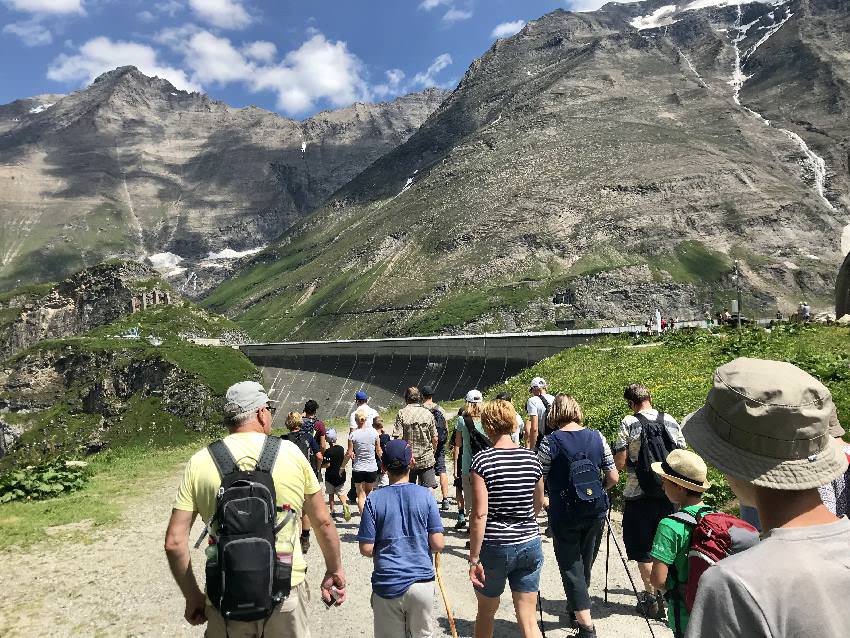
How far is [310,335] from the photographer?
175m

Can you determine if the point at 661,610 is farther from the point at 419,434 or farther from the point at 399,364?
the point at 399,364

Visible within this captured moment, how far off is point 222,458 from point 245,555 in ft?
2.55

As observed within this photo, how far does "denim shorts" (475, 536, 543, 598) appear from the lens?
222 inches

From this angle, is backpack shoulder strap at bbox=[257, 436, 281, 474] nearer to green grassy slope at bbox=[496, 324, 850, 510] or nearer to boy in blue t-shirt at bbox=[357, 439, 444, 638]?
boy in blue t-shirt at bbox=[357, 439, 444, 638]

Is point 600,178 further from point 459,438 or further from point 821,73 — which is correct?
point 459,438

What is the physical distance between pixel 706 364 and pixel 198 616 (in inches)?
808

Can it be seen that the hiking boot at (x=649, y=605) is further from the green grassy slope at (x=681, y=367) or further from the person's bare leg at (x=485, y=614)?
the green grassy slope at (x=681, y=367)

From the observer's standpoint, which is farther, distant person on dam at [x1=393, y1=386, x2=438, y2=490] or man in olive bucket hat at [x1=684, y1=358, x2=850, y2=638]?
distant person on dam at [x1=393, y1=386, x2=438, y2=490]

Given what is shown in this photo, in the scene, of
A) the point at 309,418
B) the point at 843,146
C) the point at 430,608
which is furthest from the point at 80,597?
the point at 843,146

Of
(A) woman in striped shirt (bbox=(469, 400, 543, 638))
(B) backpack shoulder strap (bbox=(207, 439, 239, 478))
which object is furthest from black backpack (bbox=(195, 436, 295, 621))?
(A) woman in striped shirt (bbox=(469, 400, 543, 638))

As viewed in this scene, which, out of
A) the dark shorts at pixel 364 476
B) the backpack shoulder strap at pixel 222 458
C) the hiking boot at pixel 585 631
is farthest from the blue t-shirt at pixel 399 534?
the dark shorts at pixel 364 476

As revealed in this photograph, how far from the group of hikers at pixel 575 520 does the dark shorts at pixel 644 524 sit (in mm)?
15

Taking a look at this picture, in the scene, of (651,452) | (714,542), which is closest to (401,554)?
(714,542)

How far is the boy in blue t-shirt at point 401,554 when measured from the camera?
5238 mm
